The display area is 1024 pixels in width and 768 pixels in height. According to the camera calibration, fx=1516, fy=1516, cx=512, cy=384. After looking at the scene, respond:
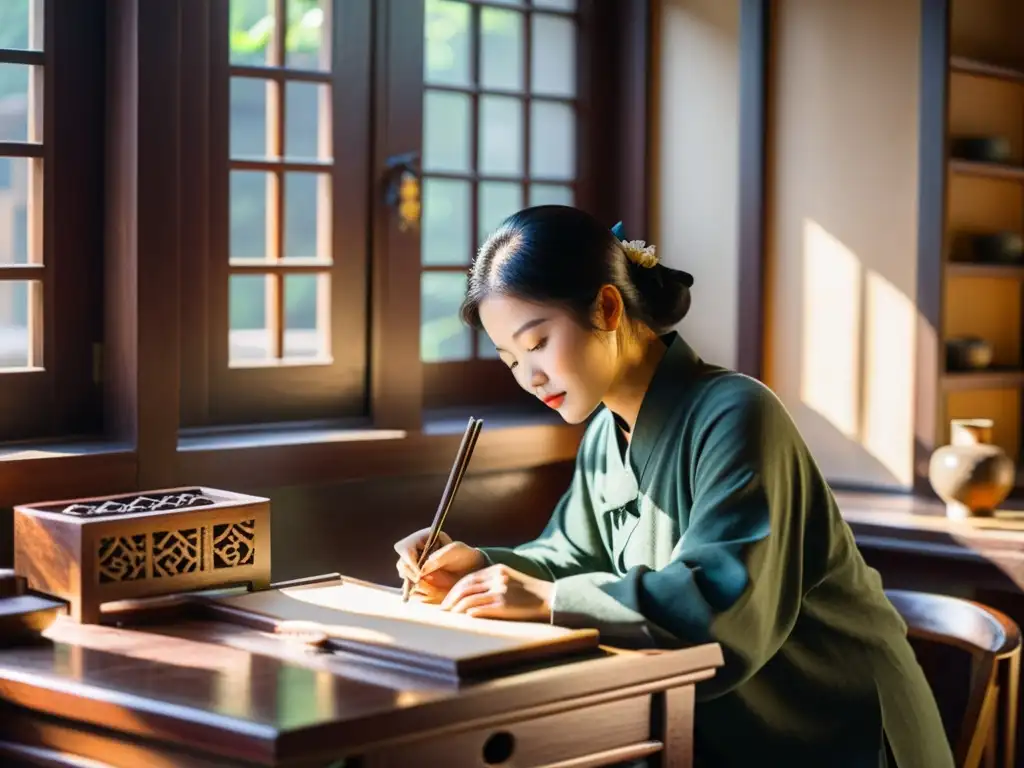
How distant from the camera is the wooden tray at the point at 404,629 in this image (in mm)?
1922

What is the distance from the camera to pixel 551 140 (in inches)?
164

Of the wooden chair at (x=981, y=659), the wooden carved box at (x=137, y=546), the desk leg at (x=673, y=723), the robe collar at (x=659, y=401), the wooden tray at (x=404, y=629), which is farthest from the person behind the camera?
the wooden chair at (x=981, y=659)

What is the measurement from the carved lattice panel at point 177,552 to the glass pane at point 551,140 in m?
1.97

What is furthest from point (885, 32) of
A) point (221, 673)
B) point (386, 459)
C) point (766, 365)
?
point (221, 673)

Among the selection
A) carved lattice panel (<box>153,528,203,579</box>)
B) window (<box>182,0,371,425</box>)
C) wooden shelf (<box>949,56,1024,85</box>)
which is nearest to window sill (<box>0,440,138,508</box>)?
window (<box>182,0,371,425</box>)

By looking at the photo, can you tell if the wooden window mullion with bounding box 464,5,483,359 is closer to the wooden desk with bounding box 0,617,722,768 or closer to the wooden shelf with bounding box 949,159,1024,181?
the wooden shelf with bounding box 949,159,1024,181

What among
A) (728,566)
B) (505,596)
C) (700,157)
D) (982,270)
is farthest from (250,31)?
(982,270)

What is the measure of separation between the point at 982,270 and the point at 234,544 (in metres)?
2.38

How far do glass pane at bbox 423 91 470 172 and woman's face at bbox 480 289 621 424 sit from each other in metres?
1.57

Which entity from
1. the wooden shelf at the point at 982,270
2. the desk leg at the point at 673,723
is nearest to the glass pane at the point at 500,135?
the wooden shelf at the point at 982,270

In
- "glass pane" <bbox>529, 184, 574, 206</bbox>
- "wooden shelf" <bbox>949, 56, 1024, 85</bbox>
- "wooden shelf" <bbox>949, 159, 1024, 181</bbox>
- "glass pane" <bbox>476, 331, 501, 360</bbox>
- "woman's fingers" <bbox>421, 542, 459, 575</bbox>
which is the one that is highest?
"wooden shelf" <bbox>949, 56, 1024, 85</bbox>

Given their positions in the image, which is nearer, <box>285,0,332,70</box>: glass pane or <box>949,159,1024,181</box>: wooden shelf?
<box>285,0,332,70</box>: glass pane

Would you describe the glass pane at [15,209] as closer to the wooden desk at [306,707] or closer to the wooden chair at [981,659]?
the wooden desk at [306,707]

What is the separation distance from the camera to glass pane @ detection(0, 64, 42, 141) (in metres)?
3.05
